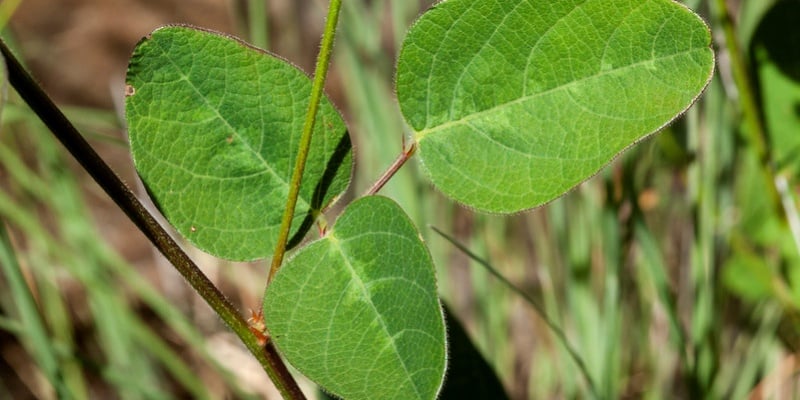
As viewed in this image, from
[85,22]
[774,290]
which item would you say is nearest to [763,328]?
[774,290]

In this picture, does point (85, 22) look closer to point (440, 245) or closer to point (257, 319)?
point (440, 245)

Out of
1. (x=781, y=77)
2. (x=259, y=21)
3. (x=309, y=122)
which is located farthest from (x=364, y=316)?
(x=259, y=21)

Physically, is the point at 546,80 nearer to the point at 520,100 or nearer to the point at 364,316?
the point at 520,100

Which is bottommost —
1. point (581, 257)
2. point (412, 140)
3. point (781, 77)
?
point (581, 257)

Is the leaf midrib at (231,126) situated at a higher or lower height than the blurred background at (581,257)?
higher

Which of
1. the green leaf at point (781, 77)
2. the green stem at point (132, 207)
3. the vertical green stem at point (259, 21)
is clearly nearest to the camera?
the green stem at point (132, 207)

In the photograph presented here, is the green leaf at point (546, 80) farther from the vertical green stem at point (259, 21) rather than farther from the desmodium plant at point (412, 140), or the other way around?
the vertical green stem at point (259, 21)

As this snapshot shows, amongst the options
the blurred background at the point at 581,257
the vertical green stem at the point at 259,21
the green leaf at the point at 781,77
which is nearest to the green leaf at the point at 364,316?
the blurred background at the point at 581,257
